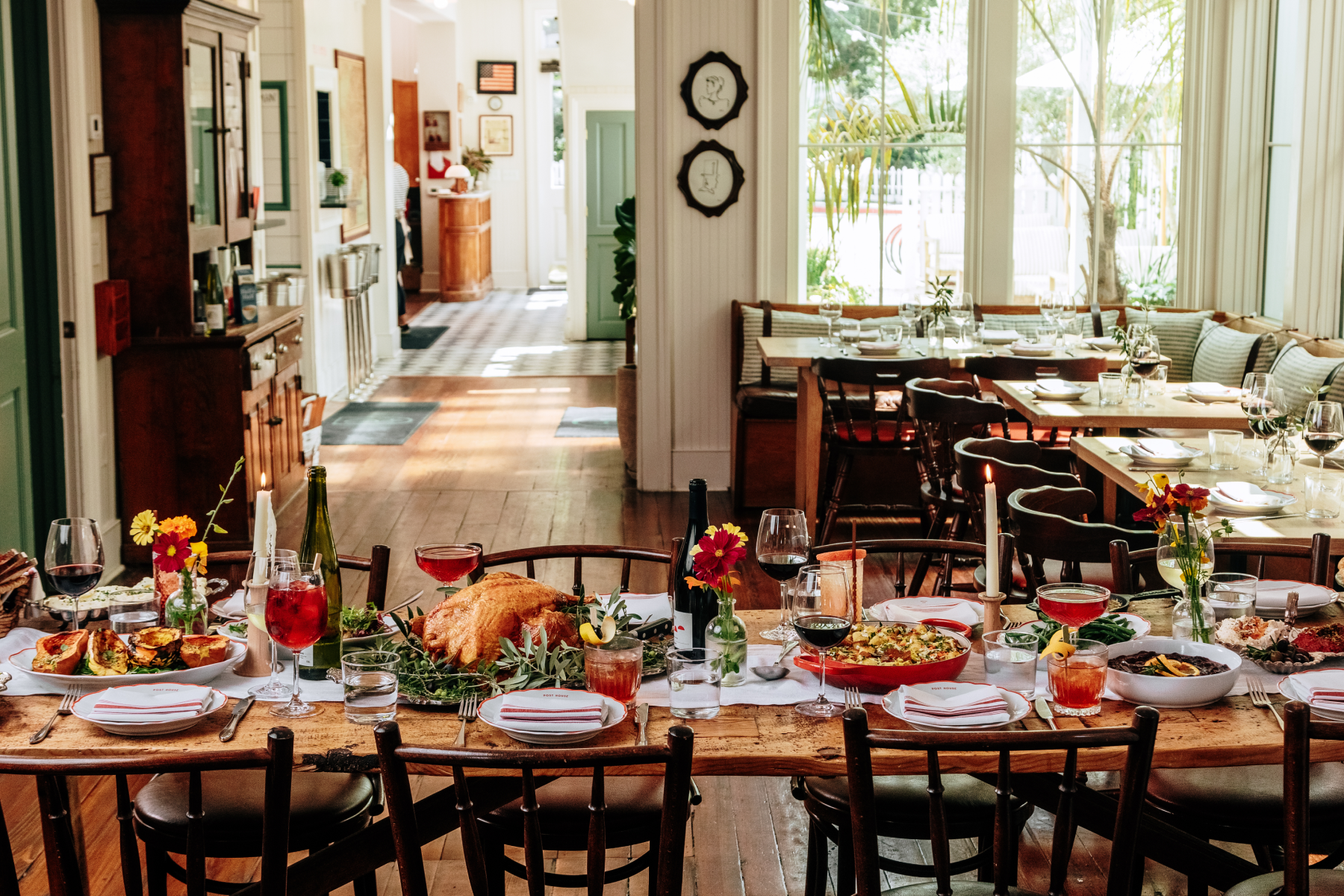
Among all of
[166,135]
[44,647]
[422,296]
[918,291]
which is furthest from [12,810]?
[422,296]

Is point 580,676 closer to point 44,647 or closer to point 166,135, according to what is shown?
point 44,647

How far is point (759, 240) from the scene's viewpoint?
7.23m

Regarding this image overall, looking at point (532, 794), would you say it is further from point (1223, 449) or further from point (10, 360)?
point (10, 360)

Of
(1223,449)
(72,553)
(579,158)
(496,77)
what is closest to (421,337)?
(579,158)

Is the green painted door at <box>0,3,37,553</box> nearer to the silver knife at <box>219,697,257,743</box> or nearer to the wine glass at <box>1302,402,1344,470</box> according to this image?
the silver knife at <box>219,697,257,743</box>

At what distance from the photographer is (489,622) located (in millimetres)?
2273

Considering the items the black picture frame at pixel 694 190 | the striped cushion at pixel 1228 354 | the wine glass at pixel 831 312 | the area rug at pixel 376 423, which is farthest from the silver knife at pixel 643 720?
the area rug at pixel 376 423

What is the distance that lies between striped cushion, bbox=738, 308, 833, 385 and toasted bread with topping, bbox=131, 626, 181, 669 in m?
4.98

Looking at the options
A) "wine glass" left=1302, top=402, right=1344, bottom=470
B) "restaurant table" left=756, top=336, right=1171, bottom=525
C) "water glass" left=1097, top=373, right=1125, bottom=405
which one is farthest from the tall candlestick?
"restaurant table" left=756, top=336, right=1171, bottom=525

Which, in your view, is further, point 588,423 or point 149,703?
point 588,423

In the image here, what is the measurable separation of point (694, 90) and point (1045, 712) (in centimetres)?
546

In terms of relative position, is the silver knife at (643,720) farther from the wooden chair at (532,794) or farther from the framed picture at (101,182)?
the framed picture at (101,182)

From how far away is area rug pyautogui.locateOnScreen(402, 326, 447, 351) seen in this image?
12.9m

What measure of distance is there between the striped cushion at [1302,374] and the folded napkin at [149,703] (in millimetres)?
4681
